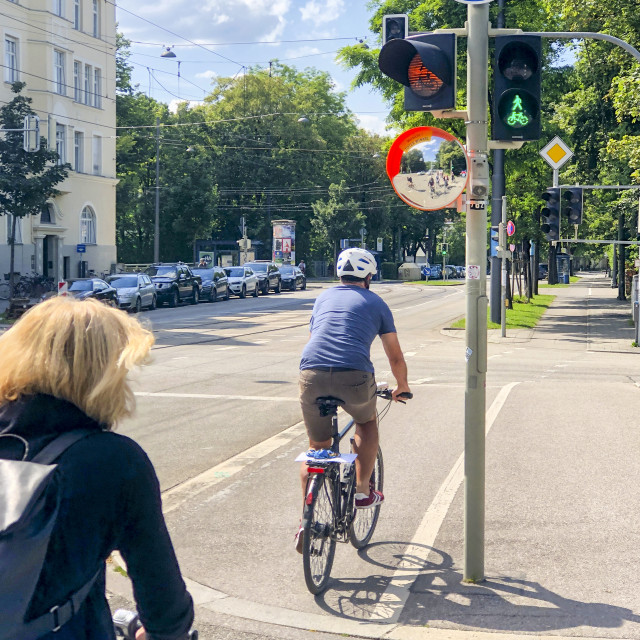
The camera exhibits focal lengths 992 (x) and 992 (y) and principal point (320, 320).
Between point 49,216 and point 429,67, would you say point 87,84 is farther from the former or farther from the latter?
point 429,67

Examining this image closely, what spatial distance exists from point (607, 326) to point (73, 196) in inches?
1087

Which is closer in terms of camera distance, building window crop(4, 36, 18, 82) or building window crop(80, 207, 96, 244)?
building window crop(4, 36, 18, 82)

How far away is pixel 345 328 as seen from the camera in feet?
18.2

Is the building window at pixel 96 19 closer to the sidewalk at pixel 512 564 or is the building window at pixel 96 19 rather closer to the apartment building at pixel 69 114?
the apartment building at pixel 69 114

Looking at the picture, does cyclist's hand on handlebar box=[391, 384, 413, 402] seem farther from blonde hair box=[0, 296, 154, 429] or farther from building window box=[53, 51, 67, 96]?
building window box=[53, 51, 67, 96]

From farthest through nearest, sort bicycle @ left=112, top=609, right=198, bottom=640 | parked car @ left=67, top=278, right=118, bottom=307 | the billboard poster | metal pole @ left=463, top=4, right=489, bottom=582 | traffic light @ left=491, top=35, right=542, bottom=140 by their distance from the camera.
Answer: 1. the billboard poster
2. parked car @ left=67, top=278, right=118, bottom=307
3. traffic light @ left=491, top=35, right=542, bottom=140
4. metal pole @ left=463, top=4, right=489, bottom=582
5. bicycle @ left=112, top=609, right=198, bottom=640

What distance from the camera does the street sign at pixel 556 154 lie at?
79.3 feet

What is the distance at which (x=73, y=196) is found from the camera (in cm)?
4769

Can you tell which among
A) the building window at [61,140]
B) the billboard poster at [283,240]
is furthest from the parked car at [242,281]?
the billboard poster at [283,240]

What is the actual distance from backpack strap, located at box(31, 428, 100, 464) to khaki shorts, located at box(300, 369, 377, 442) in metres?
3.39

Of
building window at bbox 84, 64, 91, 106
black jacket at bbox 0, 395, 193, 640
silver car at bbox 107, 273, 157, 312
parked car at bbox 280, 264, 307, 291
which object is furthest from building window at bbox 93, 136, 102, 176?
black jacket at bbox 0, 395, 193, 640

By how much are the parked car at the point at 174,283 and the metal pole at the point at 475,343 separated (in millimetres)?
34672

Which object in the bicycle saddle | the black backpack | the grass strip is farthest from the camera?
the grass strip

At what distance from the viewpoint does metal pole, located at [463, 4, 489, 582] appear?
5277mm
